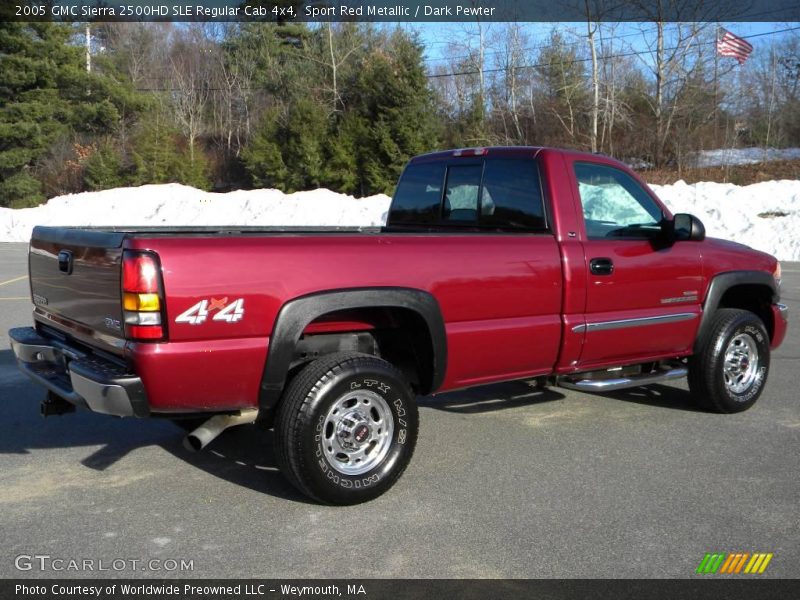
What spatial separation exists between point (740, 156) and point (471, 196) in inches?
1254

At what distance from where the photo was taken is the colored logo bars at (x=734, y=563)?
3643 millimetres

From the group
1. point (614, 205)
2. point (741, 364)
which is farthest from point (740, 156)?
point (614, 205)

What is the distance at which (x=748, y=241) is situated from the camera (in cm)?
2044

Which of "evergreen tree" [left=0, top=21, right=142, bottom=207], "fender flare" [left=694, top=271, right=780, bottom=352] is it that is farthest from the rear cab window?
"evergreen tree" [left=0, top=21, right=142, bottom=207]

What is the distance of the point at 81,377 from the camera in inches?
157

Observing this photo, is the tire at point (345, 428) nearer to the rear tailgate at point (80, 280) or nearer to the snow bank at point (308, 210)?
the rear tailgate at point (80, 280)

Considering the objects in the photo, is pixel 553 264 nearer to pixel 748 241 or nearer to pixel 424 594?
pixel 424 594

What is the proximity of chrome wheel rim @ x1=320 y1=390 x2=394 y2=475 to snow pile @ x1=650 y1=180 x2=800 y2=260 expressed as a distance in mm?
17396

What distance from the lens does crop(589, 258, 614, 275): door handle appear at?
17.1 ft

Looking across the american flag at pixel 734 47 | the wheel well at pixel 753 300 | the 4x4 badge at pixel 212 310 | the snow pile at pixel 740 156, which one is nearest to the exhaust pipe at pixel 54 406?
the 4x4 badge at pixel 212 310

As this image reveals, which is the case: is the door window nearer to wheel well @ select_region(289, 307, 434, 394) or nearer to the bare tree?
wheel well @ select_region(289, 307, 434, 394)

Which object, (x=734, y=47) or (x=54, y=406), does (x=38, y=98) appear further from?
(x=54, y=406)

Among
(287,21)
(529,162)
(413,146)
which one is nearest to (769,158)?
(413,146)

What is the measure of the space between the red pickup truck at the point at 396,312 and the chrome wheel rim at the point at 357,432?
11 mm
